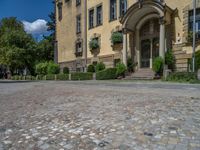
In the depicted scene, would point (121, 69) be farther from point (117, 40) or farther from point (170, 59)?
point (170, 59)

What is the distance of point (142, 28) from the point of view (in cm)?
2378

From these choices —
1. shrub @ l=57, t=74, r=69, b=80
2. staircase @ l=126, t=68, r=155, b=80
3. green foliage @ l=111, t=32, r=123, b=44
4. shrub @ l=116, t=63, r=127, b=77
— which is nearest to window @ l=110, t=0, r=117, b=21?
green foliage @ l=111, t=32, r=123, b=44

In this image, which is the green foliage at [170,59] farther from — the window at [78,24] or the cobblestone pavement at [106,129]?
the window at [78,24]

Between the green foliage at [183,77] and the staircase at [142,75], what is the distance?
2426 mm

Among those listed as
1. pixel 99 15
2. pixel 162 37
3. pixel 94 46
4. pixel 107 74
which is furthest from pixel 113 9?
pixel 162 37

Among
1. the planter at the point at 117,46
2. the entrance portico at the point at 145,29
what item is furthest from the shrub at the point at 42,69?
the entrance portico at the point at 145,29

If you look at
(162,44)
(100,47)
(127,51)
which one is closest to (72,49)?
(100,47)

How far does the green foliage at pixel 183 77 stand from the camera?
622 inches

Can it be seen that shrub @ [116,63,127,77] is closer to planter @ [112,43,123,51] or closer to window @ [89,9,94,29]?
planter @ [112,43,123,51]

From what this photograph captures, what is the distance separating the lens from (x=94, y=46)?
2845 centimetres

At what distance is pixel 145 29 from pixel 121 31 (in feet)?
8.32

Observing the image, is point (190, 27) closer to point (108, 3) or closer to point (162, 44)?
point (162, 44)

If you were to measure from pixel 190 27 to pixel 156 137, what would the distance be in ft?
56.0

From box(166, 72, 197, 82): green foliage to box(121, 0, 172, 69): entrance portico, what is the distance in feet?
11.9
